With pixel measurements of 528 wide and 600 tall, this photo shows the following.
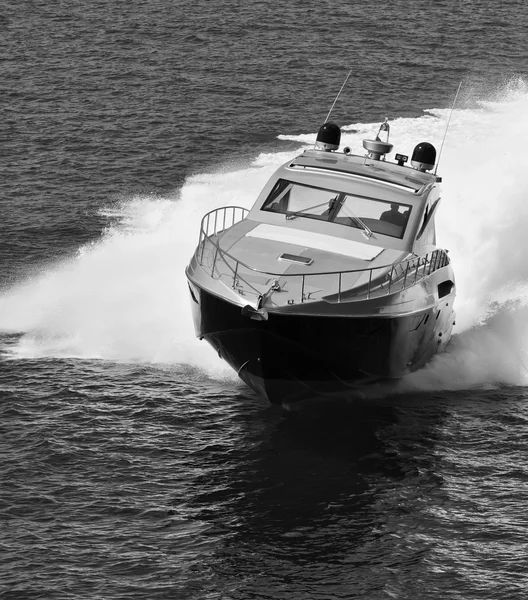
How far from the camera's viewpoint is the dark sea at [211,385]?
22328 mm

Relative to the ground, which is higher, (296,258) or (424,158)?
(424,158)

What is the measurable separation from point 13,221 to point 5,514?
18.0 m

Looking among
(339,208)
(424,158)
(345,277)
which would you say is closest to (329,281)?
(345,277)

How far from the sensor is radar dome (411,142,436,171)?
97.9ft

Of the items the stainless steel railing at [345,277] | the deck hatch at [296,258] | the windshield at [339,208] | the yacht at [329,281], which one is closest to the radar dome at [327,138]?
the yacht at [329,281]

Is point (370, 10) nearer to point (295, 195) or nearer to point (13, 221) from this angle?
point (13, 221)

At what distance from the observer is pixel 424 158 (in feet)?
97.9

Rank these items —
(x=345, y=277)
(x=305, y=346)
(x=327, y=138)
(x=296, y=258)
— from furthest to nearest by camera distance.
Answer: (x=327, y=138) < (x=296, y=258) < (x=345, y=277) < (x=305, y=346)

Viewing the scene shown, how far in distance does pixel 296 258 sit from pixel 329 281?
110 centimetres

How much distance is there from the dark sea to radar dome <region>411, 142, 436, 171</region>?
4.51 metres

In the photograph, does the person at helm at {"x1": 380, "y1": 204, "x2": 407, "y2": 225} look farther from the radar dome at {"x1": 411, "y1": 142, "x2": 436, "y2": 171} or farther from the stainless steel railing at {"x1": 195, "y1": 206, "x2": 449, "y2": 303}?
the radar dome at {"x1": 411, "y1": 142, "x2": 436, "y2": 171}

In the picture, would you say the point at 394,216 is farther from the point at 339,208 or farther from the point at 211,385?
the point at 211,385

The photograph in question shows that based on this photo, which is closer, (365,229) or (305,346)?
(305,346)

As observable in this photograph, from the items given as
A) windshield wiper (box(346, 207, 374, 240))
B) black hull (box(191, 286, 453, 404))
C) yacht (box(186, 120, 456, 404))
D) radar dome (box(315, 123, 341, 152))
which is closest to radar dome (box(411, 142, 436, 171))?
yacht (box(186, 120, 456, 404))
